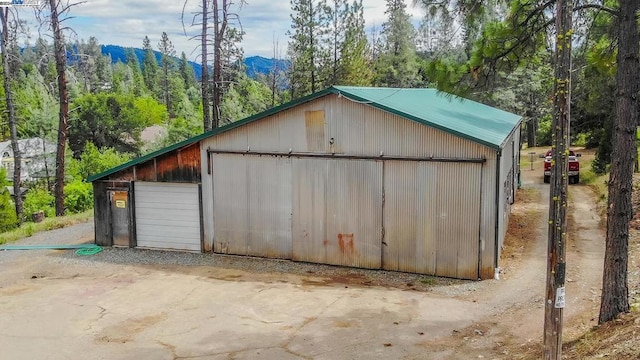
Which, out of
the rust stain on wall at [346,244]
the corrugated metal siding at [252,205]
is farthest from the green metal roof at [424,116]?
the rust stain on wall at [346,244]

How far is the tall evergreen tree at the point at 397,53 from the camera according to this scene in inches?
1836

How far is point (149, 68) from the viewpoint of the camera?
115 meters

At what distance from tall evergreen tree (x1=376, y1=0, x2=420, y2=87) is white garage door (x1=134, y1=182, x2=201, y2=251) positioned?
33.3m

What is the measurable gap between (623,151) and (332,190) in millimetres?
7447

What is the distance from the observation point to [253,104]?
4516cm

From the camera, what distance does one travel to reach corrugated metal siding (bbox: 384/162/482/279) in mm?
12727

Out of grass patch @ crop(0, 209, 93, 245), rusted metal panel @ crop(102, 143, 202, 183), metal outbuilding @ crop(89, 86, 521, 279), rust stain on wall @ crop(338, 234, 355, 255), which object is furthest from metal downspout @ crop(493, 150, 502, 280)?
grass patch @ crop(0, 209, 93, 245)

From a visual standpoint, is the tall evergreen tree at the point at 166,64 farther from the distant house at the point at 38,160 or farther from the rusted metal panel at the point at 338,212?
the rusted metal panel at the point at 338,212

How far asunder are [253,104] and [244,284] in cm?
3361

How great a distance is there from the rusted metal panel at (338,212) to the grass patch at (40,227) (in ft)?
33.0

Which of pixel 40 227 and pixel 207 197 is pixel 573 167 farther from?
pixel 40 227

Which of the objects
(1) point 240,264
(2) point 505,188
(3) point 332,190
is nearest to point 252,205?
(1) point 240,264

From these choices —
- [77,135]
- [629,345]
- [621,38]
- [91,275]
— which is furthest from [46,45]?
[77,135]

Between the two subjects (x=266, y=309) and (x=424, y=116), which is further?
(x=424, y=116)
